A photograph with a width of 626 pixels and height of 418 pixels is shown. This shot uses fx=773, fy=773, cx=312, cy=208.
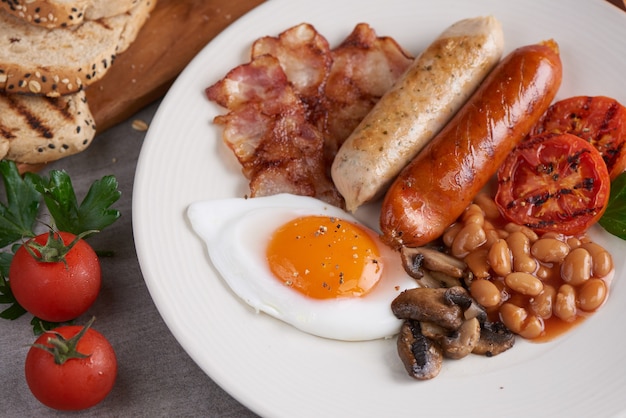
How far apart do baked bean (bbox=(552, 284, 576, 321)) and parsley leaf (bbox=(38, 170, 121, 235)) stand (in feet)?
6.27

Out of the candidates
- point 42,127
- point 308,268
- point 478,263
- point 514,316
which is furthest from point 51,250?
point 514,316

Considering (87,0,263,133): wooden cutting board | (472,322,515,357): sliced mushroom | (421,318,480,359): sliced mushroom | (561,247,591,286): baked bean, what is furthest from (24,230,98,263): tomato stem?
(561,247,591,286): baked bean

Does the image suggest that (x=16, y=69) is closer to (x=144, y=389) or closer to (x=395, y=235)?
(x=144, y=389)

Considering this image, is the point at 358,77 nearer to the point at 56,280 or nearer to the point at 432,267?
the point at 432,267

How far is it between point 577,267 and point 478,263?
40 cm

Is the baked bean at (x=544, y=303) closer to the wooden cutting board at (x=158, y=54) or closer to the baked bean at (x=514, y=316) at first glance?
the baked bean at (x=514, y=316)

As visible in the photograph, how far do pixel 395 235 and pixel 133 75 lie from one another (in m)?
1.68

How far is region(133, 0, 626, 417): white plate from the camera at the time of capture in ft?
9.81

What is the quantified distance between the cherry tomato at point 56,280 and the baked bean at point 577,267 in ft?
6.47

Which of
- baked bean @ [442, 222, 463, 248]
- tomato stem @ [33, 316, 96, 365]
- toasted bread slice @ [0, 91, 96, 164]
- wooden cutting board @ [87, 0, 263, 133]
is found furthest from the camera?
wooden cutting board @ [87, 0, 263, 133]

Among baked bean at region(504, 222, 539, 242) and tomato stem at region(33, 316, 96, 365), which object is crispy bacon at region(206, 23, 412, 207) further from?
tomato stem at region(33, 316, 96, 365)

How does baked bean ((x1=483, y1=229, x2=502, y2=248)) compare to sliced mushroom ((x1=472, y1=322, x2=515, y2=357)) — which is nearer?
sliced mushroom ((x1=472, y1=322, x2=515, y2=357))

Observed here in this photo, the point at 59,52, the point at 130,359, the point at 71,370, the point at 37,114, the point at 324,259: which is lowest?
the point at 130,359

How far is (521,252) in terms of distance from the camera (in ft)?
10.4
